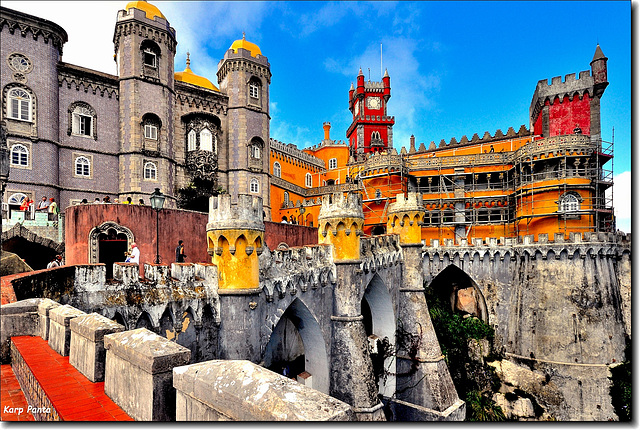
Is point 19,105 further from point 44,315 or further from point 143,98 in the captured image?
point 44,315

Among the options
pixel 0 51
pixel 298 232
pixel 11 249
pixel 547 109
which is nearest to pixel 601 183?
pixel 547 109

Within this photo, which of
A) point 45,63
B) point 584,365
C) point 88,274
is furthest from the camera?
point 45,63

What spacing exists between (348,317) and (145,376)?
1012 centimetres

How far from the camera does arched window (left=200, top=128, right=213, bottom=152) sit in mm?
30766

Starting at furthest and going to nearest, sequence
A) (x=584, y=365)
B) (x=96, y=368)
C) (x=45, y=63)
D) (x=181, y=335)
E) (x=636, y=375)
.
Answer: (x=45, y=63) → (x=584, y=365) → (x=636, y=375) → (x=181, y=335) → (x=96, y=368)

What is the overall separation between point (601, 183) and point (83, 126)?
37.9 meters

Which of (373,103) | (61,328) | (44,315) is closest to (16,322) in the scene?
(44,315)

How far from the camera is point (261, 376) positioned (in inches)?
143

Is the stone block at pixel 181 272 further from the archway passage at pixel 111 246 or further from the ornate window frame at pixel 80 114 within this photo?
the ornate window frame at pixel 80 114

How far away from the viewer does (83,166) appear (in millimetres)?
25750

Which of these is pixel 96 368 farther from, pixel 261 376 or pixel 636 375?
pixel 636 375

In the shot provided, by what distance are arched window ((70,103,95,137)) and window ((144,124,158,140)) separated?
11.7 ft

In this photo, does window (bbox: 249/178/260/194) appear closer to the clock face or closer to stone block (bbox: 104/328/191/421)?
stone block (bbox: 104/328/191/421)

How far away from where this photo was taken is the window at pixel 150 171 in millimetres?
27141
